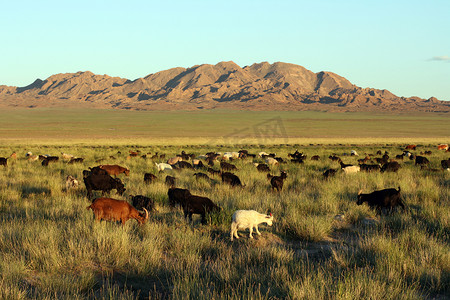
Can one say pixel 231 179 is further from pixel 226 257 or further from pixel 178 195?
pixel 226 257

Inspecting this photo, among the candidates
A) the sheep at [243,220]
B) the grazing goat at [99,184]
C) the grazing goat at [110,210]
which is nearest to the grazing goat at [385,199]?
the sheep at [243,220]

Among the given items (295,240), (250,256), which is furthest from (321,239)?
(250,256)

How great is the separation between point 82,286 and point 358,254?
165 inches

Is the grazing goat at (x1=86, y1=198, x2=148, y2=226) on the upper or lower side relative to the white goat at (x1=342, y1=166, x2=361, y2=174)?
upper

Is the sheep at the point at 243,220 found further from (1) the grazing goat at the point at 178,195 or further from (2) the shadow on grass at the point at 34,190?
(2) the shadow on grass at the point at 34,190

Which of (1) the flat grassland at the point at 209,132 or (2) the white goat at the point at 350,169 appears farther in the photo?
(1) the flat grassland at the point at 209,132

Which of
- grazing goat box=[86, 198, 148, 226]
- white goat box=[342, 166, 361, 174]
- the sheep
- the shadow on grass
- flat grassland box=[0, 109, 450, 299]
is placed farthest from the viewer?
white goat box=[342, 166, 361, 174]

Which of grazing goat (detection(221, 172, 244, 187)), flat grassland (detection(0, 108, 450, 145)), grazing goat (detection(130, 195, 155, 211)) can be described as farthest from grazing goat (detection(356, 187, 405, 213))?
flat grassland (detection(0, 108, 450, 145))

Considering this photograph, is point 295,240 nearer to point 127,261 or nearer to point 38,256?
point 127,261

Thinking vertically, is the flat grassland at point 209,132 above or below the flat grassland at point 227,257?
below

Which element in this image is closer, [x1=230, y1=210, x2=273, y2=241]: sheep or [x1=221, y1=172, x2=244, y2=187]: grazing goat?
[x1=230, y1=210, x2=273, y2=241]: sheep

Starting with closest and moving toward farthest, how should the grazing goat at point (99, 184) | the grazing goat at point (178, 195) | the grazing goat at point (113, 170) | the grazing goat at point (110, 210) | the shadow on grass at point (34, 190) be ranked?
the grazing goat at point (110, 210), the grazing goat at point (178, 195), the grazing goat at point (99, 184), the shadow on grass at point (34, 190), the grazing goat at point (113, 170)

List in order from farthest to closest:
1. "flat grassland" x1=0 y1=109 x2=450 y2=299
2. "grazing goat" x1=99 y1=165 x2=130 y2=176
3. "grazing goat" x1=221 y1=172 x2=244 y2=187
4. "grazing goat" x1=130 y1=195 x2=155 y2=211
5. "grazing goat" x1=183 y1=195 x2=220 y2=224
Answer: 1. "grazing goat" x1=99 y1=165 x2=130 y2=176
2. "grazing goat" x1=221 y1=172 x2=244 y2=187
3. "grazing goat" x1=130 y1=195 x2=155 y2=211
4. "grazing goat" x1=183 y1=195 x2=220 y2=224
5. "flat grassland" x1=0 y1=109 x2=450 y2=299

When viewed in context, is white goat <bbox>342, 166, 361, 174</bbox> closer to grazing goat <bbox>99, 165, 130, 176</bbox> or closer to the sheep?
grazing goat <bbox>99, 165, 130, 176</bbox>
